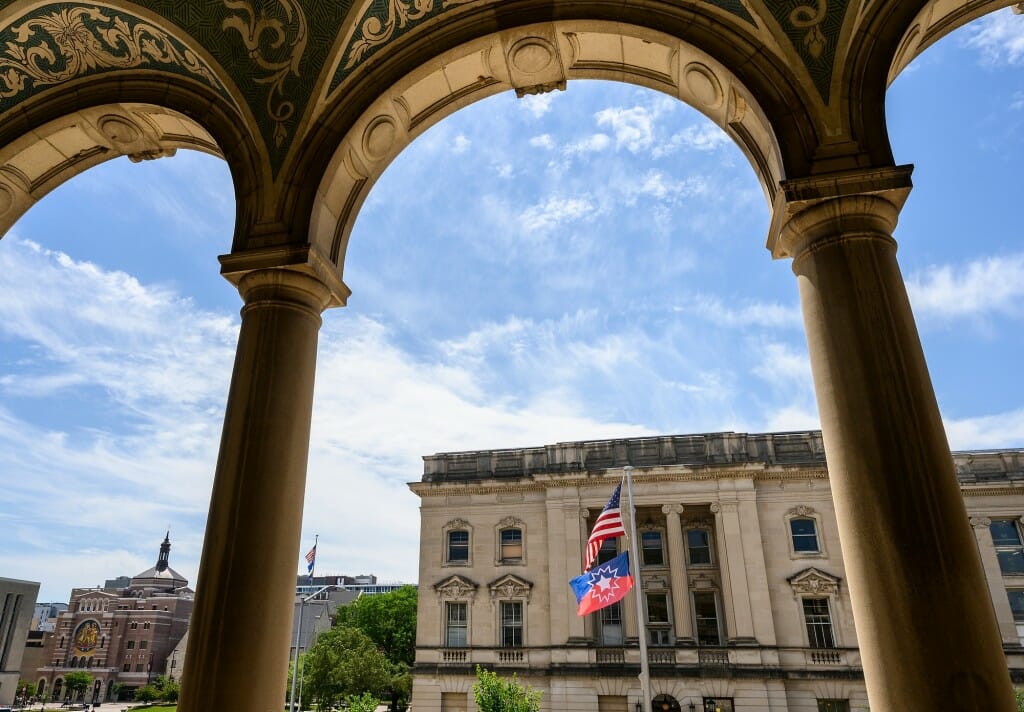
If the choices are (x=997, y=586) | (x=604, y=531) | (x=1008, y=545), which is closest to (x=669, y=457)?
(x=997, y=586)

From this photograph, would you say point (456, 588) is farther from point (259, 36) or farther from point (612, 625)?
point (259, 36)

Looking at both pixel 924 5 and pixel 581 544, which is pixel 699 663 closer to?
pixel 581 544

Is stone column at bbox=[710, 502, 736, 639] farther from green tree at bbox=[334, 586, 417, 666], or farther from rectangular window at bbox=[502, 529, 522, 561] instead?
green tree at bbox=[334, 586, 417, 666]

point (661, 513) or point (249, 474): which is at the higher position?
point (661, 513)

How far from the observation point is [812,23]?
4578 millimetres

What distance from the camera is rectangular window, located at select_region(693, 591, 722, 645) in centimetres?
2945

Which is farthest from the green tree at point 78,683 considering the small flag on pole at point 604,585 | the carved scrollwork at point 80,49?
the carved scrollwork at point 80,49

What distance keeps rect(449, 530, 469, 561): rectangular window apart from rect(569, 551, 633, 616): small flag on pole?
14736 millimetres

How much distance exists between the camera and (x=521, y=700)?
26.0 m

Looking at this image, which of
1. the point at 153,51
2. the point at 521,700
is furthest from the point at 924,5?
the point at 521,700

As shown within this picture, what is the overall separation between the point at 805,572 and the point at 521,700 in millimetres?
13313

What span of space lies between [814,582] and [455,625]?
16306 mm

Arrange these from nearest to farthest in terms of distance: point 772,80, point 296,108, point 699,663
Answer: point 772,80 < point 296,108 < point 699,663

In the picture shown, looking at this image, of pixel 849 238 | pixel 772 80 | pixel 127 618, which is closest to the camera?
pixel 849 238
